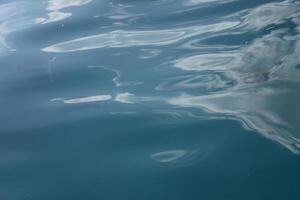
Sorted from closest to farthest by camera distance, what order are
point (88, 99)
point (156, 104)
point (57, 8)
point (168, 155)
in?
point (168, 155) < point (156, 104) < point (88, 99) < point (57, 8)

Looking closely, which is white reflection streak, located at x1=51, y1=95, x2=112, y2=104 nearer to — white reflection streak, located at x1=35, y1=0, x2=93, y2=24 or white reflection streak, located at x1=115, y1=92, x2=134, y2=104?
white reflection streak, located at x1=115, y1=92, x2=134, y2=104

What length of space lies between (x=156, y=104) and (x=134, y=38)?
90 centimetres

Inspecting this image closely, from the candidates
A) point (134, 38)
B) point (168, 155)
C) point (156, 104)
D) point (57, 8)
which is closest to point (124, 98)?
point (156, 104)

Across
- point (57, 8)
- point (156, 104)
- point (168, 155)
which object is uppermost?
point (57, 8)

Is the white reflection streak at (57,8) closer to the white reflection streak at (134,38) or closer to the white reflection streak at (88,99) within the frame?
the white reflection streak at (134,38)

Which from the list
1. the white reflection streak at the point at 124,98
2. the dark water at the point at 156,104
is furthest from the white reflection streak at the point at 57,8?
the white reflection streak at the point at 124,98

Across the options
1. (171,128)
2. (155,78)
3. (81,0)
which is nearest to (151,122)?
(171,128)

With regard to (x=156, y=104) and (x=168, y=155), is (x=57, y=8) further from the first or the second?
(x=168, y=155)

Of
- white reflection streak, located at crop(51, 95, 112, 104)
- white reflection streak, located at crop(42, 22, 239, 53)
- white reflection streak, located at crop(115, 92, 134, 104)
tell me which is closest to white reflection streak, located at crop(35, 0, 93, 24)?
white reflection streak, located at crop(42, 22, 239, 53)

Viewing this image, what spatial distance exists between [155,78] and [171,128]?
52 centimetres

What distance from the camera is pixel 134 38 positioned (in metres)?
3.05

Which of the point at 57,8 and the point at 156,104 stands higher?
the point at 57,8

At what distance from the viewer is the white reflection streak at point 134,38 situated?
2.97 m

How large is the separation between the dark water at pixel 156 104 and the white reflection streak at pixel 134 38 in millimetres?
15
